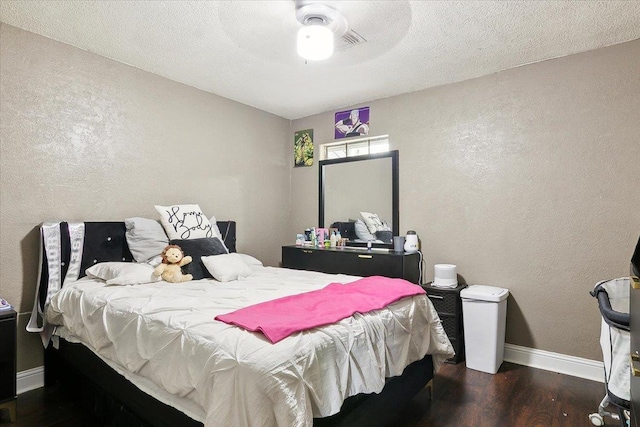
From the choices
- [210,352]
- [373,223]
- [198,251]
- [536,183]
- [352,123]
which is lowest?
[210,352]

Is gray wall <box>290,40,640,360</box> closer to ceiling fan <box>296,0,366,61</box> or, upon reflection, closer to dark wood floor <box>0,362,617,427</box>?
dark wood floor <box>0,362,617,427</box>

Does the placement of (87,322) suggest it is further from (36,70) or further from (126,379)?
(36,70)

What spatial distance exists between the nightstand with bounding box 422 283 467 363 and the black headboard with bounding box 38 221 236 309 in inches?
101

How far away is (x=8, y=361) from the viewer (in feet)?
6.38

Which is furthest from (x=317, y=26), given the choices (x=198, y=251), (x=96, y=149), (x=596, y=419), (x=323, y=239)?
(x=596, y=419)

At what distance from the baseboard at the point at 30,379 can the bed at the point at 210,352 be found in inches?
1.9

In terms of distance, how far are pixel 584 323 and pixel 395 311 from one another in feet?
5.89

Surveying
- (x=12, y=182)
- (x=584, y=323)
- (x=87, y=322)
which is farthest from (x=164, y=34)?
(x=584, y=323)

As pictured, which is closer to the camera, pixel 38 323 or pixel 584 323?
pixel 38 323

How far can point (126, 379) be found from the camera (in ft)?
5.58

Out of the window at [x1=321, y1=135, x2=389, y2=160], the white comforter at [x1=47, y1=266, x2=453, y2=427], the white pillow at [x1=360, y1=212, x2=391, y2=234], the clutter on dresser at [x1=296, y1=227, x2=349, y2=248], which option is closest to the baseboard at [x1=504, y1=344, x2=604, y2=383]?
the white comforter at [x1=47, y1=266, x2=453, y2=427]

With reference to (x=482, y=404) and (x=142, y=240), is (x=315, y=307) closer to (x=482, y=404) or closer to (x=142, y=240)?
(x=482, y=404)

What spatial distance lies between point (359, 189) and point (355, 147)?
488 millimetres

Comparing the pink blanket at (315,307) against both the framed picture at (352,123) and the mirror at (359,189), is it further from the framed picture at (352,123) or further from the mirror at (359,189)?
the framed picture at (352,123)
